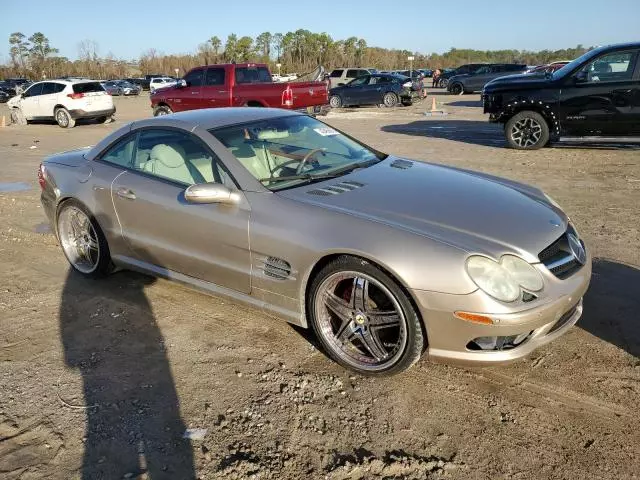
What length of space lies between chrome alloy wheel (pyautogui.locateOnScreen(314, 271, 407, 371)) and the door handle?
1809 mm

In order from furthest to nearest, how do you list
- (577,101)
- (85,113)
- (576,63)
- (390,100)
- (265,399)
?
1. (390,100)
2. (85,113)
3. (576,63)
4. (577,101)
5. (265,399)

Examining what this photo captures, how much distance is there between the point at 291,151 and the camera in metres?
4.06

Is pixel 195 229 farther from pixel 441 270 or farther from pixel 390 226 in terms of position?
pixel 441 270

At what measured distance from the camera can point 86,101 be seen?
18531mm

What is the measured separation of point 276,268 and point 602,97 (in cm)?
844

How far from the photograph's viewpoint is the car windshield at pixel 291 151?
147 inches

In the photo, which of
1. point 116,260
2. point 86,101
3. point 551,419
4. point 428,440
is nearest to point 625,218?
point 551,419

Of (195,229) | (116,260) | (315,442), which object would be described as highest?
(195,229)

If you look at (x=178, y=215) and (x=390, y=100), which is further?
(x=390, y=100)

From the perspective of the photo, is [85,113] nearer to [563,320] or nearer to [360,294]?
[360,294]

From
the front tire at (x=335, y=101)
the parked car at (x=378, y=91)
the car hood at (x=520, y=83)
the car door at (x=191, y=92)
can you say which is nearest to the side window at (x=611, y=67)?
the car hood at (x=520, y=83)

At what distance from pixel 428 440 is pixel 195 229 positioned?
6.68ft

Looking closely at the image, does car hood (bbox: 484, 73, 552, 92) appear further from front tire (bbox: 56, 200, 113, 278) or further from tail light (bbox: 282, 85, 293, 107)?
front tire (bbox: 56, 200, 113, 278)

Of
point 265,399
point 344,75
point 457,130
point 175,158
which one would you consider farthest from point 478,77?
point 265,399
